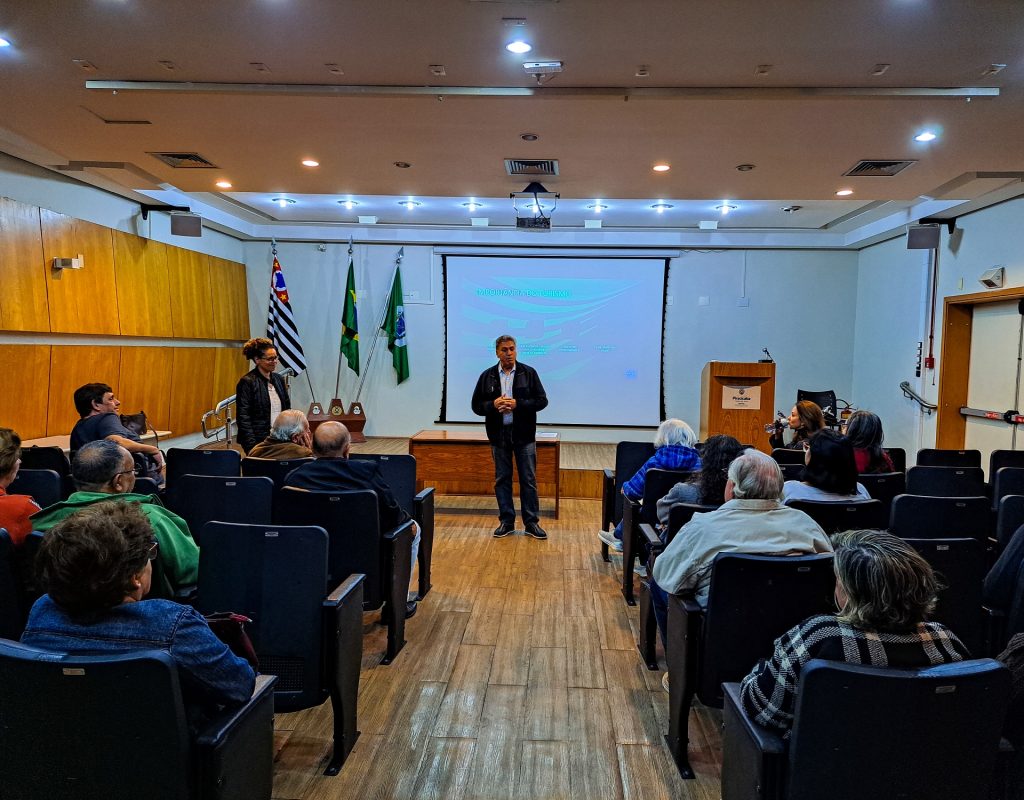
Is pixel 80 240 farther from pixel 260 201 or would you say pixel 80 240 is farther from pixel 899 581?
pixel 899 581

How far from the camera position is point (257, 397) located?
196 inches

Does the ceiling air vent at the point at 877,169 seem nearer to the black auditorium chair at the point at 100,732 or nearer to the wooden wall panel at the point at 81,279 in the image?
the black auditorium chair at the point at 100,732

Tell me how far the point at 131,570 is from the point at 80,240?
6440 millimetres

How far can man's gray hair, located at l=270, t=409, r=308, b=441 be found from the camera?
3.78 metres

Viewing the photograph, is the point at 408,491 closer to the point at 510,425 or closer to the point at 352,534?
the point at 352,534

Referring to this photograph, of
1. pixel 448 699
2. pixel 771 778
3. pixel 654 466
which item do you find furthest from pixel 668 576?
pixel 654 466

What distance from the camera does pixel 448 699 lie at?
Answer: 9.00 feet

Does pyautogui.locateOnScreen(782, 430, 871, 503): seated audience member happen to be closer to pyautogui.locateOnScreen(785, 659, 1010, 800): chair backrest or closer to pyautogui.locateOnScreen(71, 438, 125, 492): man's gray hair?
pyautogui.locateOnScreen(785, 659, 1010, 800): chair backrest

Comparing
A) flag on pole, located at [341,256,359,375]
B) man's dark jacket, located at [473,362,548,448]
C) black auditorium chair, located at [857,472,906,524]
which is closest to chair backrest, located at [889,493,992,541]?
black auditorium chair, located at [857,472,906,524]

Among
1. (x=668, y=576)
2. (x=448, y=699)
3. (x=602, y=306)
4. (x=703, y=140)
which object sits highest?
(x=703, y=140)

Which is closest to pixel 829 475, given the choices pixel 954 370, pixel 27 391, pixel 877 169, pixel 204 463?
pixel 204 463

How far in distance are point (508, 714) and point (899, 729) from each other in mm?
1665

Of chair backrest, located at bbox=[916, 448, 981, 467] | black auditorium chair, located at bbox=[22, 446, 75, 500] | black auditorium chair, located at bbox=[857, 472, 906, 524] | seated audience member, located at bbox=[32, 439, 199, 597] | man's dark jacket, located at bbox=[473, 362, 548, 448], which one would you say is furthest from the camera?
man's dark jacket, located at bbox=[473, 362, 548, 448]

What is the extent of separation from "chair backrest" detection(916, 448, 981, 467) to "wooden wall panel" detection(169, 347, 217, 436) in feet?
25.4
